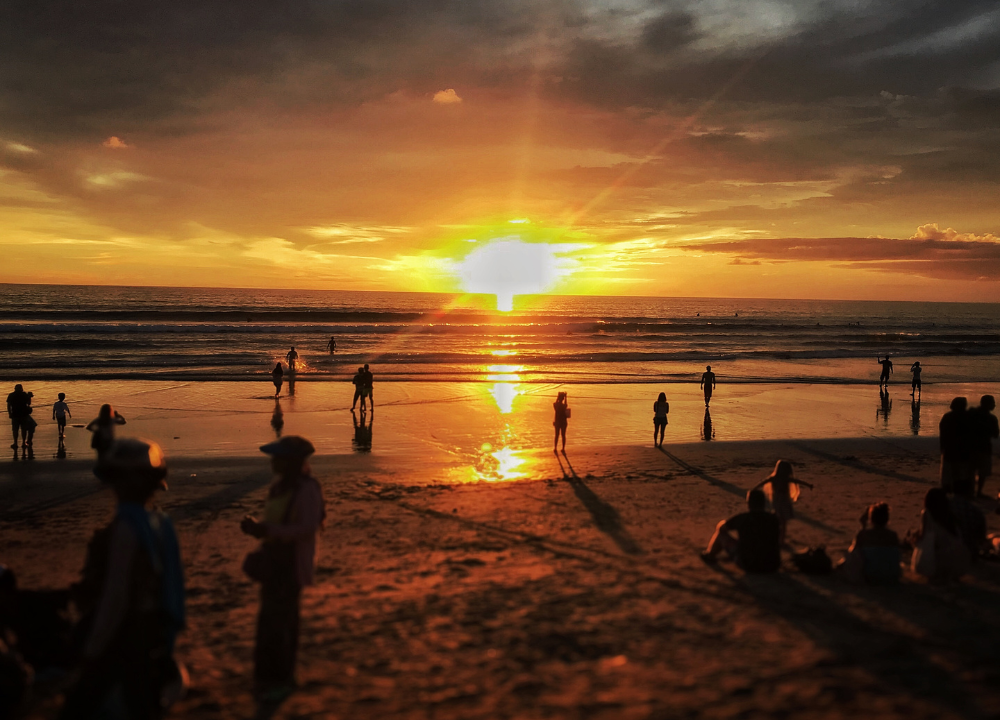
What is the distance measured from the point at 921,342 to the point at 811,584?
64.1m

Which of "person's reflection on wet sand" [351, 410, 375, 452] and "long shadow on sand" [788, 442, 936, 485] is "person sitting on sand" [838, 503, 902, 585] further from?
"person's reflection on wet sand" [351, 410, 375, 452]

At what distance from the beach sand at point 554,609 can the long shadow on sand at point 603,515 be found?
52mm

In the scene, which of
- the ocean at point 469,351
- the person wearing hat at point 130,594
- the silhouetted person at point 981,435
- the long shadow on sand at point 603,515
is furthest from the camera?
the ocean at point 469,351

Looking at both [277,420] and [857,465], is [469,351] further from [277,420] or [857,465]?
[857,465]

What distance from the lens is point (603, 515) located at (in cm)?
1001

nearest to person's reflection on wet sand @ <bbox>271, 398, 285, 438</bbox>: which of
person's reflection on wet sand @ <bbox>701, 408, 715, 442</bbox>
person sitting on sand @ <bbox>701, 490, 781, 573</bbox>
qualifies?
person's reflection on wet sand @ <bbox>701, 408, 715, 442</bbox>

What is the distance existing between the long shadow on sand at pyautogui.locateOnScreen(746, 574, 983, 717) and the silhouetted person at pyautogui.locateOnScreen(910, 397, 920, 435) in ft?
47.7

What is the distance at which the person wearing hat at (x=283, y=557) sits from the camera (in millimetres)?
4543

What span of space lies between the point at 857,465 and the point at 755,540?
8.19 meters

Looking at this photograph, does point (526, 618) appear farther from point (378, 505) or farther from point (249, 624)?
point (378, 505)

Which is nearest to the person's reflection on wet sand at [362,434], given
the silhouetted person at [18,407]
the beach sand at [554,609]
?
the beach sand at [554,609]

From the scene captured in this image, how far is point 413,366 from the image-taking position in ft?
120

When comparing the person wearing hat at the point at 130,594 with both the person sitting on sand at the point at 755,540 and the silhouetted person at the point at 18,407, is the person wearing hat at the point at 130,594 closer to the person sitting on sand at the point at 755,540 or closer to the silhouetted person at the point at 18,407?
the person sitting on sand at the point at 755,540

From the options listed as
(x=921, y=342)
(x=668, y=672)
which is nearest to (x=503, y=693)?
(x=668, y=672)
